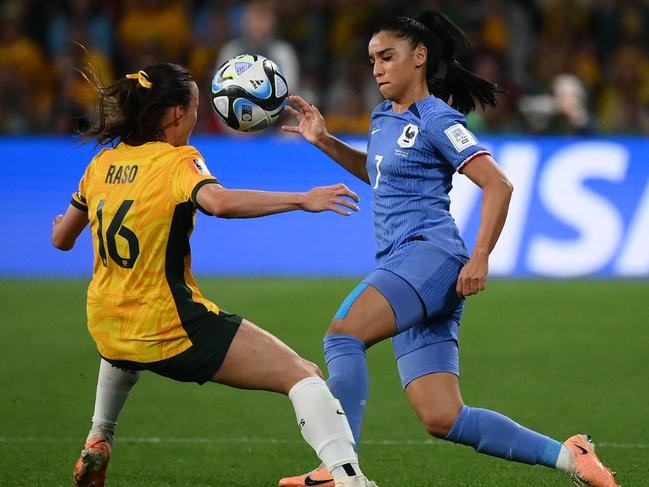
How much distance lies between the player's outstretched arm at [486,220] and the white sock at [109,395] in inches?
59.7

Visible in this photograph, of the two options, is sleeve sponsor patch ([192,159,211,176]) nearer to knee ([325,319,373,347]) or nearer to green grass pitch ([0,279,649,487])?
knee ([325,319,373,347])

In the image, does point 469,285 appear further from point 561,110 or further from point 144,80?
point 561,110

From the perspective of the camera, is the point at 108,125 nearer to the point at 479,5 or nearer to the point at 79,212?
the point at 79,212

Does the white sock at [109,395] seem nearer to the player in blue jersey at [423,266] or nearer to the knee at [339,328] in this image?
the player in blue jersey at [423,266]

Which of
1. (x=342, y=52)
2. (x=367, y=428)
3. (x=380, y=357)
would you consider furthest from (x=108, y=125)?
(x=342, y=52)

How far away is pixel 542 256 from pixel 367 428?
5683 millimetres

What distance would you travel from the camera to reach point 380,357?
868 cm

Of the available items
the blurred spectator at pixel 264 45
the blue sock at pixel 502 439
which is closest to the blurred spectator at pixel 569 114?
the blurred spectator at pixel 264 45

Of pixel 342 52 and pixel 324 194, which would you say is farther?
pixel 342 52

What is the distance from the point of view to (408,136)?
4.86m

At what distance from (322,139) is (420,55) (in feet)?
2.16

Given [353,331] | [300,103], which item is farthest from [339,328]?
[300,103]

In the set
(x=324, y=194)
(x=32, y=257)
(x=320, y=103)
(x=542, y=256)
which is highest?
(x=324, y=194)

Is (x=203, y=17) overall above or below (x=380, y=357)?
above
